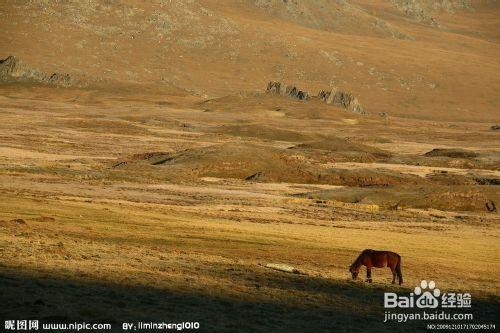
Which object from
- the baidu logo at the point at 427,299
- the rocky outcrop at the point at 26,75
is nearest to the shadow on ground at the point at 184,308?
the baidu logo at the point at 427,299

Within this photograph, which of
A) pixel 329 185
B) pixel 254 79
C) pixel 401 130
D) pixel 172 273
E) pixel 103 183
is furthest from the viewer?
pixel 254 79

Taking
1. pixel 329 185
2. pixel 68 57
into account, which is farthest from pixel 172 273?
pixel 68 57

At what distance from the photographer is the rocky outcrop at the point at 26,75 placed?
16250cm

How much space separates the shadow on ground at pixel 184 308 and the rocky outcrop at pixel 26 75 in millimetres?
146381

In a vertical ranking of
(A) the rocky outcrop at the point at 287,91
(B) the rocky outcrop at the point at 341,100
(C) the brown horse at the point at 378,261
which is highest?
(C) the brown horse at the point at 378,261

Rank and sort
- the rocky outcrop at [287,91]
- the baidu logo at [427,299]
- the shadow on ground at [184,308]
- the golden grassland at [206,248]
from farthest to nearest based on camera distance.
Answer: the rocky outcrop at [287,91]
the baidu logo at [427,299]
the golden grassland at [206,248]
the shadow on ground at [184,308]

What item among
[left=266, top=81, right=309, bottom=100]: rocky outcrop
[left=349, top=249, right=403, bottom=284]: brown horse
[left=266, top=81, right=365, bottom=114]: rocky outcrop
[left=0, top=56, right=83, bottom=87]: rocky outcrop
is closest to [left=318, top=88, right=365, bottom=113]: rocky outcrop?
[left=266, top=81, right=365, bottom=114]: rocky outcrop

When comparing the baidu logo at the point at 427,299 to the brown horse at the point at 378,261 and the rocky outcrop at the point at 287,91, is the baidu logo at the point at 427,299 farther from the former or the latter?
the rocky outcrop at the point at 287,91

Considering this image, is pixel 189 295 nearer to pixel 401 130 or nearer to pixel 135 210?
pixel 135 210

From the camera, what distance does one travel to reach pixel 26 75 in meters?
166

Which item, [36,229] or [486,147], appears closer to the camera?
[36,229]

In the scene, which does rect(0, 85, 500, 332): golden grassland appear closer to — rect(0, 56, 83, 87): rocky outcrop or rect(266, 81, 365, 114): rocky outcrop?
rect(0, 56, 83, 87): rocky outcrop

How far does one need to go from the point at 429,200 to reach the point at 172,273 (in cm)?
3334

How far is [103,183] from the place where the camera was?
169 feet
